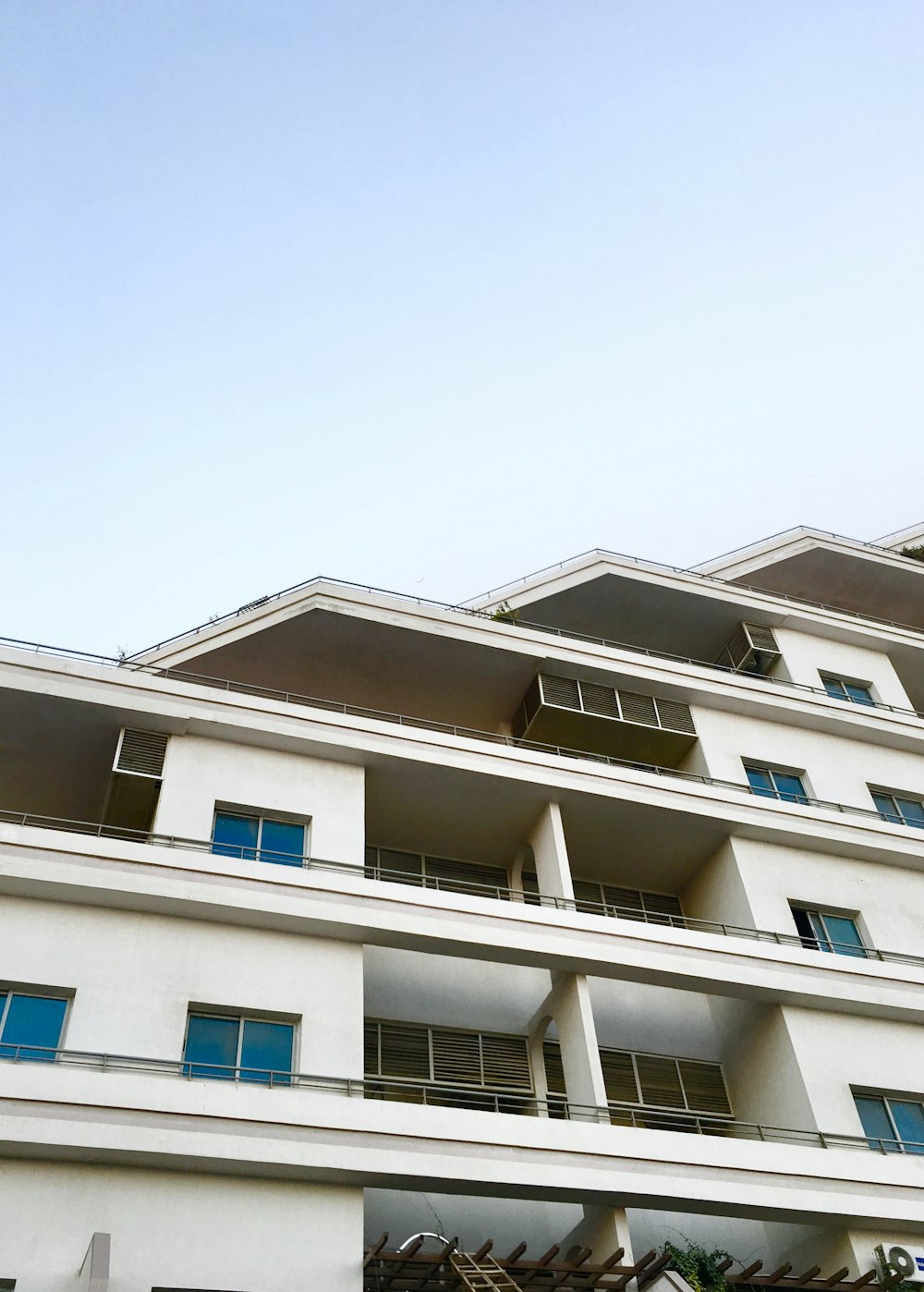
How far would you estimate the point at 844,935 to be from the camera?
71.1 feet

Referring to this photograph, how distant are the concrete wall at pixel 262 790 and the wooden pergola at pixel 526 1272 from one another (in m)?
6.29

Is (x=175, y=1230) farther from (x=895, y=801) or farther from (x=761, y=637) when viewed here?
(x=761, y=637)

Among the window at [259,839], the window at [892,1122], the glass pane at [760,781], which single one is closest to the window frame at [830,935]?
the window at [892,1122]

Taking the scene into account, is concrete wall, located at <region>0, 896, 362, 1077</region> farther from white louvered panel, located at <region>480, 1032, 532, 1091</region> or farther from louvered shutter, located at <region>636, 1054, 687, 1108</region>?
louvered shutter, located at <region>636, 1054, 687, 1108</region>

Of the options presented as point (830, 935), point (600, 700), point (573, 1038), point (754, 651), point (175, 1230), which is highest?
point (754, 651)

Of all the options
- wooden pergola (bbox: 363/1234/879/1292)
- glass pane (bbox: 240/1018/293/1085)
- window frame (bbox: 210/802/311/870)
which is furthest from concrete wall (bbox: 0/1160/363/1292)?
window frame (bbox: 210/802/311/870)

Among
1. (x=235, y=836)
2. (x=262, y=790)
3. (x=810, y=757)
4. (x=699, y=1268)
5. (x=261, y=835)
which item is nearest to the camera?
(x=699, y=1268)

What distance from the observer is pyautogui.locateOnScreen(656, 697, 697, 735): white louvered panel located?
24344 millimetres

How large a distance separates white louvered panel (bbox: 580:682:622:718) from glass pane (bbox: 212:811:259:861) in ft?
26.4

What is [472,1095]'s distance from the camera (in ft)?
61.2

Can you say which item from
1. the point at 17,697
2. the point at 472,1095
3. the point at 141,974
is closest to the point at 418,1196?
the point at 472,1095

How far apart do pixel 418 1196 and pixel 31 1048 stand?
584 cm

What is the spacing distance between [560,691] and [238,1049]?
10.8m

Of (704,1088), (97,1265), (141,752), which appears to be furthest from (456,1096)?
(97,1265)
